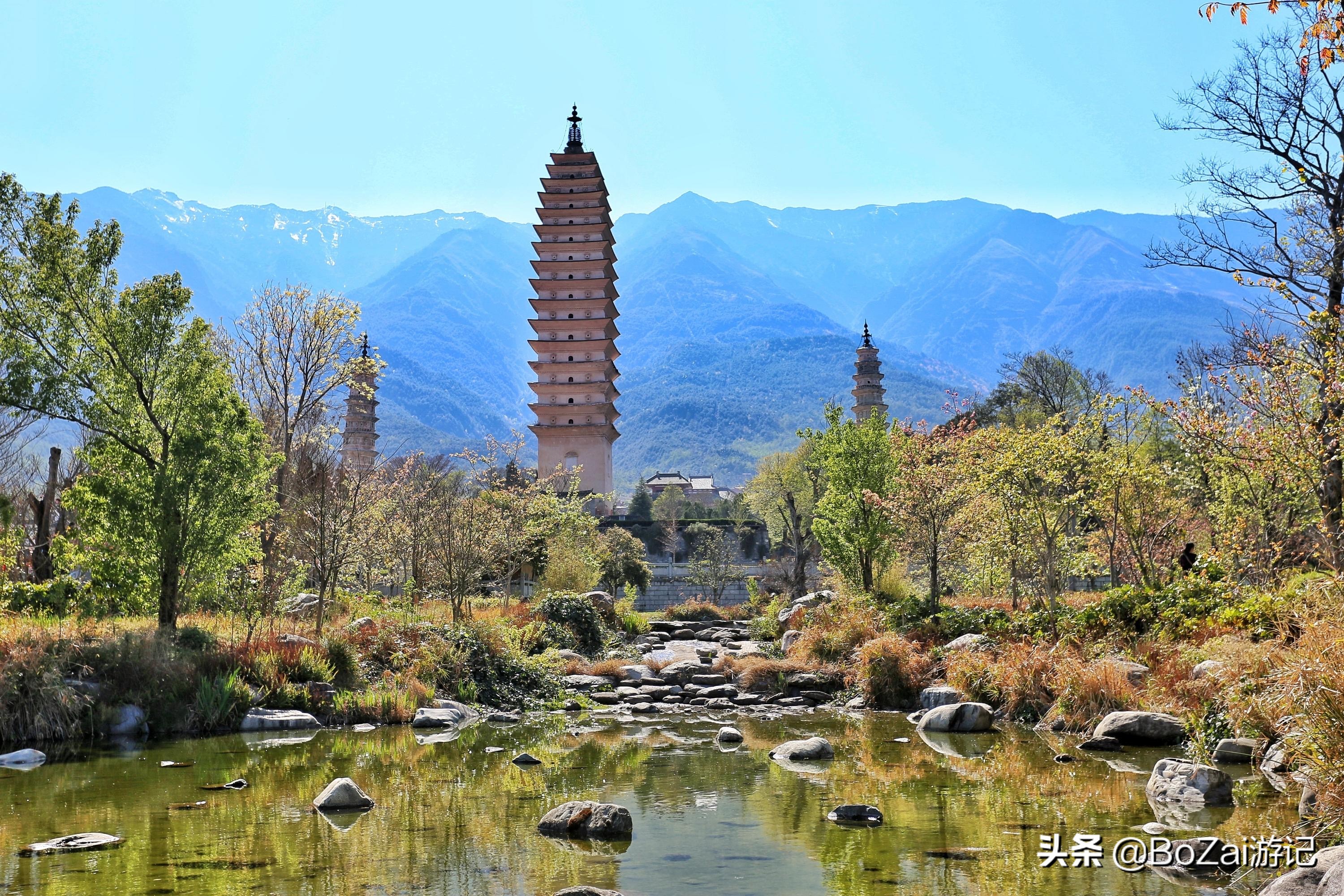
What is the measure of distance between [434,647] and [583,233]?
49.0 metres

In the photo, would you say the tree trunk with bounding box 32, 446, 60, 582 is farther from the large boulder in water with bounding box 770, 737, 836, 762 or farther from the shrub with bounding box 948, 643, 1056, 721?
the shrub with bounding box 948, 643, 1056, 721

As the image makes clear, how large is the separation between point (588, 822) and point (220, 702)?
7049 mm

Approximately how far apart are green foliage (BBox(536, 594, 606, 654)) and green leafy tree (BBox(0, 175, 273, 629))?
7.23m

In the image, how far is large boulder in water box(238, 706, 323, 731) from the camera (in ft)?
41.8

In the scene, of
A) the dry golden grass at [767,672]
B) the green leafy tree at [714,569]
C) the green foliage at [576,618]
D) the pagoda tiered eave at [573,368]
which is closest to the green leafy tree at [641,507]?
the pagoda tiered eave at [573,368]

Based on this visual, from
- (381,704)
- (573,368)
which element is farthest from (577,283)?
(381,704)

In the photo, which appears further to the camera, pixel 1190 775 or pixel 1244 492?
pixel 1244 492

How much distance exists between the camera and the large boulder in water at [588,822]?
25.0 feet

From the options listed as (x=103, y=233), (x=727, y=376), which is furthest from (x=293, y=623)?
(x=727, y=376)

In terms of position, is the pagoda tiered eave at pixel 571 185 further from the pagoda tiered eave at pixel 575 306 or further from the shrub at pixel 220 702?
the shrub at pixel 220 702

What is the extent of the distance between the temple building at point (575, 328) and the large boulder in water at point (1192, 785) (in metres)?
52.2

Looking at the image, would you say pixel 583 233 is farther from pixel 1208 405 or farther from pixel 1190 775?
pixel 1190 775

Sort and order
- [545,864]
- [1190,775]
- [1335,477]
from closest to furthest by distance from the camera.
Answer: [545,864], [1190,775], [1335,477]

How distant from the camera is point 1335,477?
12164mm
